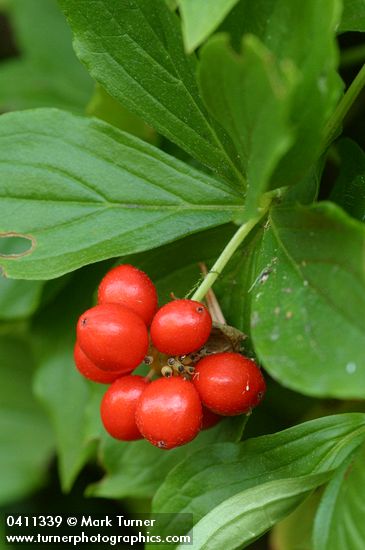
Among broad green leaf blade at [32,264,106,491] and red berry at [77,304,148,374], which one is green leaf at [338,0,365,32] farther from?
broad green leaf blade at [32,264,106,491]

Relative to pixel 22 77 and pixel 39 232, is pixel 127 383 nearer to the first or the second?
pixel 39 232

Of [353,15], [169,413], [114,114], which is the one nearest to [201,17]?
[353,15]

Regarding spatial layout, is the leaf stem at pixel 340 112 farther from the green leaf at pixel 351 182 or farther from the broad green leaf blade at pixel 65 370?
the broad green leaf blade at pixel 65 370

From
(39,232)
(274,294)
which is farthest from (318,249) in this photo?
(39,232)

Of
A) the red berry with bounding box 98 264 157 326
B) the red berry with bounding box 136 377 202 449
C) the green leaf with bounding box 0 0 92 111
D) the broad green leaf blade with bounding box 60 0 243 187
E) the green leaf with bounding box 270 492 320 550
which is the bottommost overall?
the green leaf with bounding box 270 492 320 550

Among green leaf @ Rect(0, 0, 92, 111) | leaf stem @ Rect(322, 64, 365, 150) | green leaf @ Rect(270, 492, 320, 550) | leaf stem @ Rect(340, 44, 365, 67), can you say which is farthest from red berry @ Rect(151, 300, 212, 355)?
green leaf @ Rect(0, 0, 92, 111)
